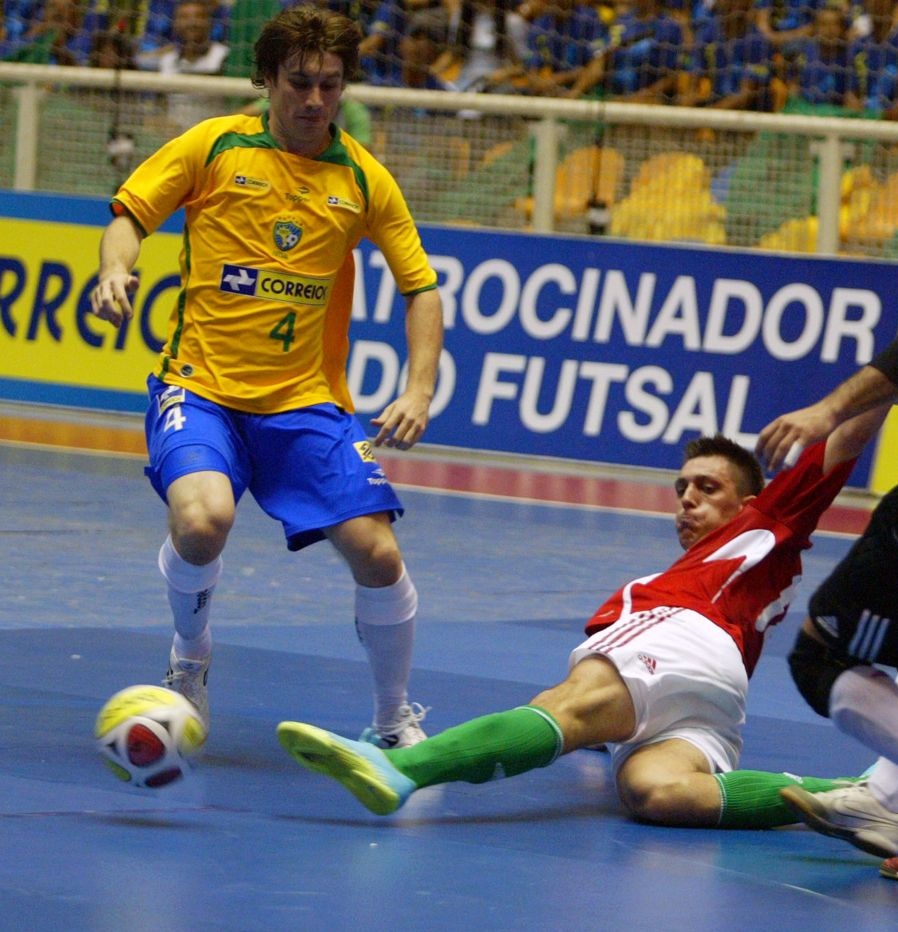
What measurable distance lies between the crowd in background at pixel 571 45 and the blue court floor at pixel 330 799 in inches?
263

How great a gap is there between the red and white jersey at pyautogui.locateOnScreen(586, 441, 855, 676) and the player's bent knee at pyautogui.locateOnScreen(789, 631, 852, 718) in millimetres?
729

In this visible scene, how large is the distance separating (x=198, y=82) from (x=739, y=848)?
37.3 feet

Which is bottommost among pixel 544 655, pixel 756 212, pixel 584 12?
pixel 544 655

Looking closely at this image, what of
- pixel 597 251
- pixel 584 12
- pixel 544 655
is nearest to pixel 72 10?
pixel 584 12

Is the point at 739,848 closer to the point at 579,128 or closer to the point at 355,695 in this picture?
the point at 355,695

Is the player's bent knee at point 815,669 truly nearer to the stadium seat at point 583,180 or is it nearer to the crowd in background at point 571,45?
the stadium seat at point 583,180

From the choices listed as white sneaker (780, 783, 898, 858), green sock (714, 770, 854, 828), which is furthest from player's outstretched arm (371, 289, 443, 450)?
white sneaker (780, 783, 898, 858)

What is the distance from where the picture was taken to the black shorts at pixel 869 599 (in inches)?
185

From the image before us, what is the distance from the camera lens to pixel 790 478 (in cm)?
576

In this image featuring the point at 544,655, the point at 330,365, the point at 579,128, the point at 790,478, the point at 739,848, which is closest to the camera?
the point at 739,848

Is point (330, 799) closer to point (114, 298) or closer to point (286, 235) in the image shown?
point (114, 298)

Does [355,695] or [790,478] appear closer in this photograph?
[790,478]

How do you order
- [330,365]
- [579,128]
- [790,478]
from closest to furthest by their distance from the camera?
1. [790,478]
2. [330,365]
3. [579,128]

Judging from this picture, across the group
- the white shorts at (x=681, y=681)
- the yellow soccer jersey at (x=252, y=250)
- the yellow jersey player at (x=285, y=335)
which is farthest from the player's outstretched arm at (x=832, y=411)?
the yellow soccer jersey at (x=252, y=250)
